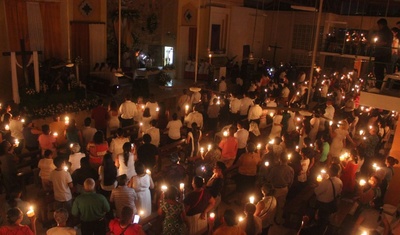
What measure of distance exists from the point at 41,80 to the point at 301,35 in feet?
55.1

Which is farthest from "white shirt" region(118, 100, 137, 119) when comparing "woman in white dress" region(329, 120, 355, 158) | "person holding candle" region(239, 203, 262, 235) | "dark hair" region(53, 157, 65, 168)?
"person holding candle" region(239, 203, 262, 235)

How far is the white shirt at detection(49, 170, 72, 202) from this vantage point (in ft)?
20.4

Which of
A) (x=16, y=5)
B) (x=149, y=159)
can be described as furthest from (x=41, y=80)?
(x=149, y=159)

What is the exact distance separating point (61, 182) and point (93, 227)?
984mm

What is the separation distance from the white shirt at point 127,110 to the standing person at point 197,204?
5.05 metres

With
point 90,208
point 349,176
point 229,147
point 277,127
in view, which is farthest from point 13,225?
point 277,127

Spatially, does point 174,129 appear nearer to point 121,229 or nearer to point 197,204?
point 197,204

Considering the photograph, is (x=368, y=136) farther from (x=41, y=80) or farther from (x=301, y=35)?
(x=301, y=35)

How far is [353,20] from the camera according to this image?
2452cm

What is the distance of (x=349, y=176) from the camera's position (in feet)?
26.4

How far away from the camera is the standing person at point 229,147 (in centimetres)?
845

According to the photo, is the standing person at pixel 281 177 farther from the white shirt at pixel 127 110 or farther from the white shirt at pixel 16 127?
the white shirt at pixel 16 127

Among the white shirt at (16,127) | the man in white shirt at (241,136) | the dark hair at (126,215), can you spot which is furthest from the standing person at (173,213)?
the white shirt at (16,127)

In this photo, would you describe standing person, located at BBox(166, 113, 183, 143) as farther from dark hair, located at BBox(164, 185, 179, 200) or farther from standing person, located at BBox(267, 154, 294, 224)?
dark hair, located at BBox(164, 185, 179, 200)
